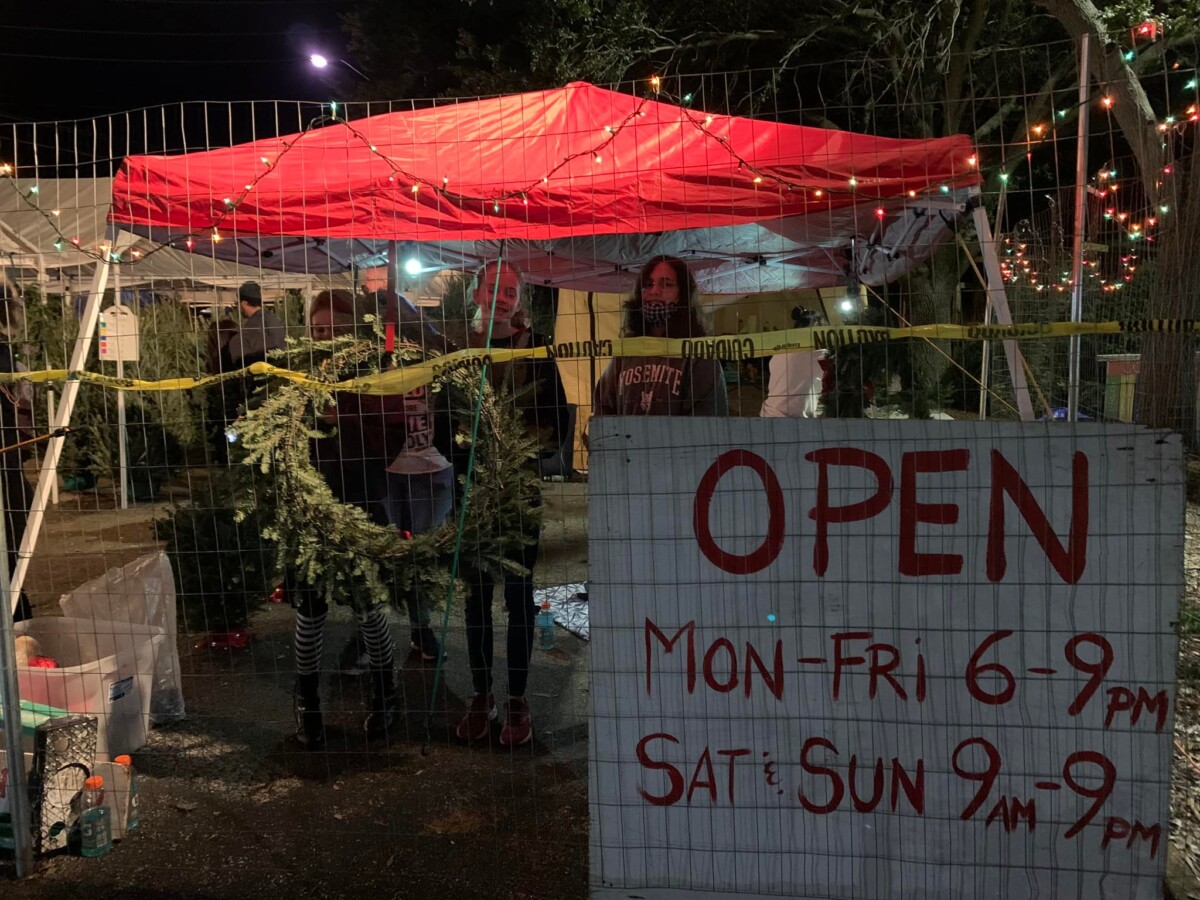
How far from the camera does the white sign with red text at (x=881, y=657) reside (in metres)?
2.14

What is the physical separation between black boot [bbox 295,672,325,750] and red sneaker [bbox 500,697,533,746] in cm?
80

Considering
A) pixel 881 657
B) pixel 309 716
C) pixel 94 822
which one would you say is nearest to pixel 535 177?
pixel 309 716

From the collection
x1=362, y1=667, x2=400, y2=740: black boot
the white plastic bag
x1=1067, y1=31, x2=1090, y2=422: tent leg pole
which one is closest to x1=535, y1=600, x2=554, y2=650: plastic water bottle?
x1=362, y1=667, x2=400, y2=740: black boot

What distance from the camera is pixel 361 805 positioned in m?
3.26

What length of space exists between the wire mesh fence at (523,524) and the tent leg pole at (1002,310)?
3 cm

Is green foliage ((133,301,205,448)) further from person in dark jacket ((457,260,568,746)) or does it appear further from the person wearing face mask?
the person wearing face mask

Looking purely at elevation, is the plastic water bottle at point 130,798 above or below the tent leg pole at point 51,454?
below

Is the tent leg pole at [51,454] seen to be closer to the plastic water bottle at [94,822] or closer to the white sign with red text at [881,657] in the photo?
the plastic water bottle at [94,822]

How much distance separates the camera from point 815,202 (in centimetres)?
447

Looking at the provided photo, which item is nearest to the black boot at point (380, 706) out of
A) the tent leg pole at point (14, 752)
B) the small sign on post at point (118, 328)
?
the tent leg pole at point (14, 752)

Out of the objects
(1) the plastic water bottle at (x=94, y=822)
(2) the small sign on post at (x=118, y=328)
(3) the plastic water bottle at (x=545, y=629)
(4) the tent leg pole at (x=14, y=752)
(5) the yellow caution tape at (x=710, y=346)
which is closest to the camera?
(5) the yellow caution tape at (x=710, y=346)

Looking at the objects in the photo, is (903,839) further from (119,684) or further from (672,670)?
(119,684)

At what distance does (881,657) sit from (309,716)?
2.56 m

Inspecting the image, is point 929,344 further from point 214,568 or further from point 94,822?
point 94,822
